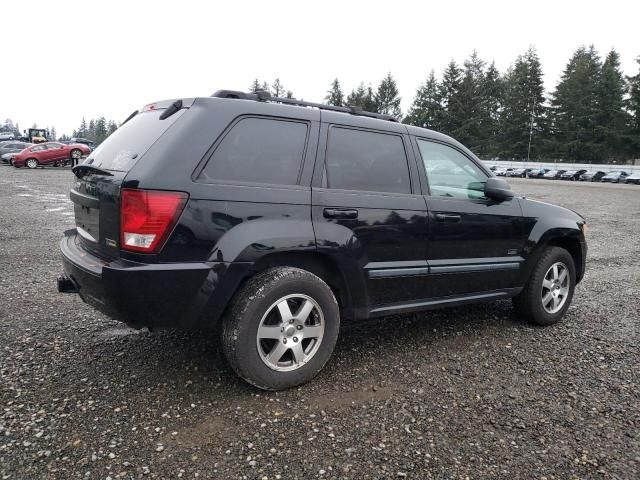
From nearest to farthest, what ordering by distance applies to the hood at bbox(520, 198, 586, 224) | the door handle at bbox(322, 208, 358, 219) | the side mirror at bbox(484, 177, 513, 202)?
the door handle at bbox(322, 208, 358, 219) → the side mirror at bbox(484, 177, 513, 202) → the hood at bbox(520, 198, 586, 224)

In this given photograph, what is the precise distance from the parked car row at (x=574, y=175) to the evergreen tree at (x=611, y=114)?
52.4 feet

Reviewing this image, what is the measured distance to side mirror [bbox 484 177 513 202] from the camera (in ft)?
12.7

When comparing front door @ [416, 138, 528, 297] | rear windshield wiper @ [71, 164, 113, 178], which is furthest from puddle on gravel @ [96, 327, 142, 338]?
front door @ [416, 138, 528, 297]

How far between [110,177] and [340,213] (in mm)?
1444

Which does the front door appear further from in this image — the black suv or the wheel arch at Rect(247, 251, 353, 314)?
the wheel arch at Rect(247, 251, 353, 314)

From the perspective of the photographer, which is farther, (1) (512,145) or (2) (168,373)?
(1) (512,145)

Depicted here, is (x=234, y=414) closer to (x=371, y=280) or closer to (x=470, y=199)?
(x=371, y=280)

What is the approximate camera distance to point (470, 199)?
3.89 meters

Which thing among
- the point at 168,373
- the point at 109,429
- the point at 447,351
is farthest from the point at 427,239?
the point at 109,429

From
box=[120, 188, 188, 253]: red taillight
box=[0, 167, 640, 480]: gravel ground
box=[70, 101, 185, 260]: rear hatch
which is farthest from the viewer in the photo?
box=[70, 101, 185, 260]: rear hatch

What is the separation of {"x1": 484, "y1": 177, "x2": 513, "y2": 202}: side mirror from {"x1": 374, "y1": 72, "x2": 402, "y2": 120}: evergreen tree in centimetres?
8638

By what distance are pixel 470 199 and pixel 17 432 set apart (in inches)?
137

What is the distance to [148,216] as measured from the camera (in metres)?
2.58

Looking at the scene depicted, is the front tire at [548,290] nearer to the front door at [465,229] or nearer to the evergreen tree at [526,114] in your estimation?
the front door at [465,229]
